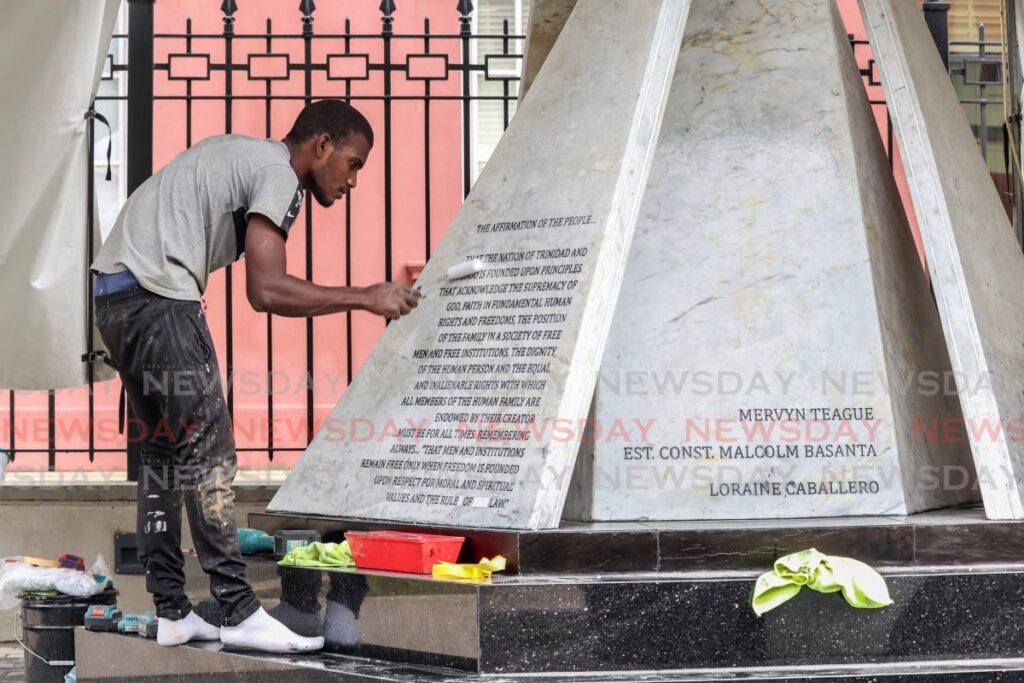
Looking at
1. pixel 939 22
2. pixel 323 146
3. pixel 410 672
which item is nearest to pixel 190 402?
pixel 323 146

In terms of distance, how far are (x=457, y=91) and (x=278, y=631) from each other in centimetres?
657

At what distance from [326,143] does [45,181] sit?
2.07 meters

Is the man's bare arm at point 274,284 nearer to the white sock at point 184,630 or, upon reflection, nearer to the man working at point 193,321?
the man working at point 193,321

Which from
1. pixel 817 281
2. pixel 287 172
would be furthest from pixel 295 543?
pixel 817 281

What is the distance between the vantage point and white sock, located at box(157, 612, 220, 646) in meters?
4.70

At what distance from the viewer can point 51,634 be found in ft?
18.2

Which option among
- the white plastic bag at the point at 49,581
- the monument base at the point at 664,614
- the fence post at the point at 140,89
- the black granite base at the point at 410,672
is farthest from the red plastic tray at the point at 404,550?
the fence post at the point at 140,89

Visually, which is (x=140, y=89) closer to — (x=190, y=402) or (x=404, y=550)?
(x=190, y=402)

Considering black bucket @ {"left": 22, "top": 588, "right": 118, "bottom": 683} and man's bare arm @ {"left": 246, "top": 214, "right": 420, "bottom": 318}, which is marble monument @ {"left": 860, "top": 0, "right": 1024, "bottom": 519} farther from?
black bucket @ {"left": 22, "top": 588, "right": 118, "bottom": 683}

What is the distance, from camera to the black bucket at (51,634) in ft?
18.2

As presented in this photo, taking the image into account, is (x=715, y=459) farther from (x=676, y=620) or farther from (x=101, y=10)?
(x=101, y=10)

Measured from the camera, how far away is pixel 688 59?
→ 5641mm

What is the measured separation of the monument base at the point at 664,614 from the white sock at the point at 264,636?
0.16ft

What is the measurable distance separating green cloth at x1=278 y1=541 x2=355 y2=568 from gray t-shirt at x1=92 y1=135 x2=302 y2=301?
95 cm
